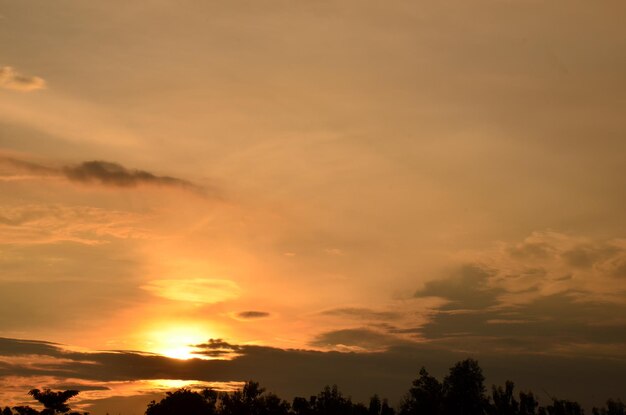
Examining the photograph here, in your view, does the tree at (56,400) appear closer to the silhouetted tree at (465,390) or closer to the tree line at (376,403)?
the tree line at (376,403)

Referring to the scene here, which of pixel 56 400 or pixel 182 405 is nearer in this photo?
pixel 56 400

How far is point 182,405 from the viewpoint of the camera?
14462 cm

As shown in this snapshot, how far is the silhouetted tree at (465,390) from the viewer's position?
412 feet

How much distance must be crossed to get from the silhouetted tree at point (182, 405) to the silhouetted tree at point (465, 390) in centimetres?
5174

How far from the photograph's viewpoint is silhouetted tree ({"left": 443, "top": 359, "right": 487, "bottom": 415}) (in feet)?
412

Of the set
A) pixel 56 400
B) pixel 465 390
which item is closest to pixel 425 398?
pixel 465 390

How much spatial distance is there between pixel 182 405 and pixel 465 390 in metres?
58.7

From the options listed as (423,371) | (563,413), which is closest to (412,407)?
(423,371)

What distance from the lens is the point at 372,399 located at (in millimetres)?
151250

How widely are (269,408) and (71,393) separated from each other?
46.1m

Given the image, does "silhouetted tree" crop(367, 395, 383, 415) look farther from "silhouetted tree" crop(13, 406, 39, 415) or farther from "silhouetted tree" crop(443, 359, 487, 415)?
"silhouetted tree" crop(13, 406, 39, 415)

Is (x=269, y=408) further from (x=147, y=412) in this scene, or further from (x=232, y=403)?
(x=147, y=412)

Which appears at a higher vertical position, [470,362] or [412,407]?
[470,362]

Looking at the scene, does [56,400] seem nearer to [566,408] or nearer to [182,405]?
[182,405]
